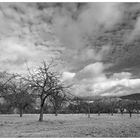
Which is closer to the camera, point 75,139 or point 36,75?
point 75,139

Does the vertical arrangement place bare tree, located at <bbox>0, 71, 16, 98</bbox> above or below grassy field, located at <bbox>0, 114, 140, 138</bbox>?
above

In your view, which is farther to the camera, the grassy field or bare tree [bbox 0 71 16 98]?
bare tree [bbox 0 71 16 98]

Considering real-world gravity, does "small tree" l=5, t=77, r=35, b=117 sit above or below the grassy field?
above

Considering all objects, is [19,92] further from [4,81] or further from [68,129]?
[68,129]

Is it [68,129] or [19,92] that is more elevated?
[19,92]

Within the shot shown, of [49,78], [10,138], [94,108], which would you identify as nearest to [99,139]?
[10,138]

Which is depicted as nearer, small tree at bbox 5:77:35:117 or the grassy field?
the grassy field

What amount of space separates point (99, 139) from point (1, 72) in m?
25.2

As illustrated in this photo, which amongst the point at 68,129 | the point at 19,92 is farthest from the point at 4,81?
the point at 68,129

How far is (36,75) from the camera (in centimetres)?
2797

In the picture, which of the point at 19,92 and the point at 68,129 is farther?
the point at 19,92

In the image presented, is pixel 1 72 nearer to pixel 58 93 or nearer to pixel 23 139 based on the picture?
pixel 58 93

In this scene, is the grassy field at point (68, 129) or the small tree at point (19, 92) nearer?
the grassy field at point (68, 129)

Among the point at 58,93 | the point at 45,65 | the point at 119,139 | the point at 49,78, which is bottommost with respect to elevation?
the point at 119,139
